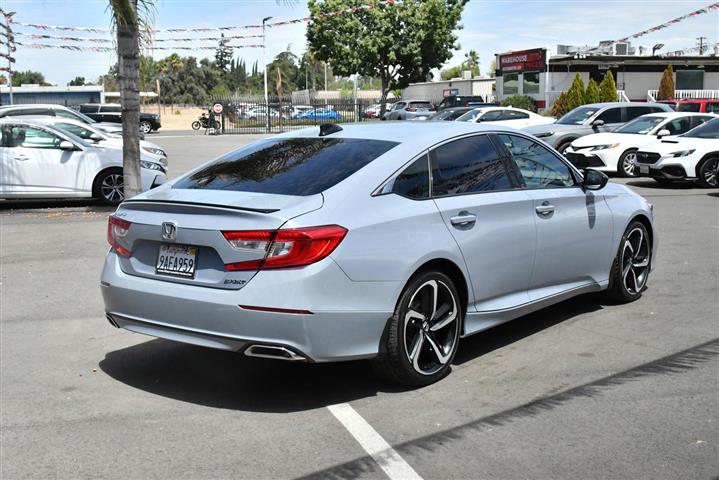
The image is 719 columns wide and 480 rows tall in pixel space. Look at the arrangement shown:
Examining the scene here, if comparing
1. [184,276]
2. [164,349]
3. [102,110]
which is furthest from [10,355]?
[102,110]

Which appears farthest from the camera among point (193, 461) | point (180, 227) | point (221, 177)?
point (221, 177)

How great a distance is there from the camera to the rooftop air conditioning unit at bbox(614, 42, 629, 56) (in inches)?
2000

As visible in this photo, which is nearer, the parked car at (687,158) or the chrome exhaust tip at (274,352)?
the chrome exhaust tip at (274,352)

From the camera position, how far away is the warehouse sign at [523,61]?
163ft

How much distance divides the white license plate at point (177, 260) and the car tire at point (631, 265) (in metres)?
3.87

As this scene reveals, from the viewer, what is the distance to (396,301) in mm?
4930

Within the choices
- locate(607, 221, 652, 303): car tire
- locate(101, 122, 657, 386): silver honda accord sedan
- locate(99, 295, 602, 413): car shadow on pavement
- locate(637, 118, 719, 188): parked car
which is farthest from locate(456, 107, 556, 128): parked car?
locate(99, 295, 602, 413): car shadow on pavement

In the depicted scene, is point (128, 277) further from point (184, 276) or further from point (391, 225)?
point (391, 225)

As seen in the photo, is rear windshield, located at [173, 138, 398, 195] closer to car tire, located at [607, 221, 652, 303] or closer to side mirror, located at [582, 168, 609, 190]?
side mirror, located at [582, 168, 609, 190]

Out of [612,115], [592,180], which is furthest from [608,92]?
[592,180]

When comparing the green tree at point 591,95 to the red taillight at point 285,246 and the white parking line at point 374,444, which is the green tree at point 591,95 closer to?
the white parking line at point 374,444

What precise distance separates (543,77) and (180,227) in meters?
47.8

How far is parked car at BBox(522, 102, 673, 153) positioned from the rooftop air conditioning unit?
97.0ft

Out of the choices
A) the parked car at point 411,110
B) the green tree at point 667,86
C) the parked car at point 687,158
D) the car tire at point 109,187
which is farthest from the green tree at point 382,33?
the car tire at point 109,187
